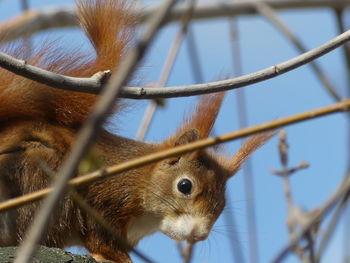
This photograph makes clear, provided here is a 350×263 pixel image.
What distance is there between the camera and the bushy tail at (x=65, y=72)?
8.25 ft

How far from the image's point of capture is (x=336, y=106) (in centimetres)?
115

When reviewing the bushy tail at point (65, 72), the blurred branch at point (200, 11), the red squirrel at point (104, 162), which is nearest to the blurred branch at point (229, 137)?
the red squirrel at point (104, 162)

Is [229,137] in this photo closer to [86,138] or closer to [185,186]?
[86,138]

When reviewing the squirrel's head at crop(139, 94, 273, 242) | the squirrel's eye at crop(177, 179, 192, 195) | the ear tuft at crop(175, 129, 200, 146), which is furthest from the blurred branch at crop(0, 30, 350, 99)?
the squirrel's eye at crop(177, 179, 192, 195)

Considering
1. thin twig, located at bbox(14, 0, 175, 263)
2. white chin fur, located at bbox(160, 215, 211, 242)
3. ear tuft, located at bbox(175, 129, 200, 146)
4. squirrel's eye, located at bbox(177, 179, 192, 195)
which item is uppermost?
ear tuft, located at bbox(175, 129, 200, 146)

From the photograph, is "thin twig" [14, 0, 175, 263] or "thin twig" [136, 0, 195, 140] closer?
"thin twig" [14, 0, 175, 263]

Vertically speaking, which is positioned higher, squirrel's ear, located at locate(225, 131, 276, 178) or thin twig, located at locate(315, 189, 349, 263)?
squirrel's ear, located at locate(225, 131, 276, 178)

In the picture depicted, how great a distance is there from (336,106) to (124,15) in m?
1.43

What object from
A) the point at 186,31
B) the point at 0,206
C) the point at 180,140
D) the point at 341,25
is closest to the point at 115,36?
the point at 186,31

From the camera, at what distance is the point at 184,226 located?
2.91 m

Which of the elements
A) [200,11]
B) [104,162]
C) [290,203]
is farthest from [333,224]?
[200,11]

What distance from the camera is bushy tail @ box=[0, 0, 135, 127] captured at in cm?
252

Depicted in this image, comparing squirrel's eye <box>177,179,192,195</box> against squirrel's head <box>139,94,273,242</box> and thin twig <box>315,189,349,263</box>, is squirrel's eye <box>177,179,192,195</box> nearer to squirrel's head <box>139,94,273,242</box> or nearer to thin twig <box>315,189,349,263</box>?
squirrel's head <box>139,94,273,242</box>

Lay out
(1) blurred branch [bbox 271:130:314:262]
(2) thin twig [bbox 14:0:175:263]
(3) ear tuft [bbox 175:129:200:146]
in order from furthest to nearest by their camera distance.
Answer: (3) ear tuft [bbox 175:129:200:146], (1) blurred branch [bbox 271:130:314:262], (2) thin twig [bbox 14:0:175:263]
